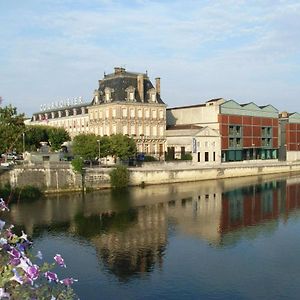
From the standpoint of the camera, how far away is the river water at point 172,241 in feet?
64.4

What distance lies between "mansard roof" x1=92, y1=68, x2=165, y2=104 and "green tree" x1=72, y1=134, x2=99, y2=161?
10310 mm

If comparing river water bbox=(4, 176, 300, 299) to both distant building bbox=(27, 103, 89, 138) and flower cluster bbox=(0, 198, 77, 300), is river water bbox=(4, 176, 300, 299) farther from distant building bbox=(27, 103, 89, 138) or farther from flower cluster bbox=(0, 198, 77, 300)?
distant building bbox=(27, 103, 89, 138)

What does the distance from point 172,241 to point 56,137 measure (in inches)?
1560

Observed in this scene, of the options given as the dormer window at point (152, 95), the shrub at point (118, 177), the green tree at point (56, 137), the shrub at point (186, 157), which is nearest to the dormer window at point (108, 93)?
the dormer window at point (152, 95)

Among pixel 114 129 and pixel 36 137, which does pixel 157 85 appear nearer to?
pixel 114 129

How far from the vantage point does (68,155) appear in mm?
60281

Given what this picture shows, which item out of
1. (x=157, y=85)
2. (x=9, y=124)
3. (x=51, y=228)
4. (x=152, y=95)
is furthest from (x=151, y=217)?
(x=157, y=85)

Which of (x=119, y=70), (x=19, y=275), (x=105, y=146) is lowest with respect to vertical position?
(x=19, y=275)

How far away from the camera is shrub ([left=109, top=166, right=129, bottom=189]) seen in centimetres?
5194

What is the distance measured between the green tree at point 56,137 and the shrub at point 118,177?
49.4 feet

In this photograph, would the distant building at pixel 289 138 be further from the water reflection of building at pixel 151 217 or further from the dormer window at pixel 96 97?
the dormer window at pixel 96 97

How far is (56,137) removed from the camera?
6362 cm

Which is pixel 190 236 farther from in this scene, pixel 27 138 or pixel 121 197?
pixel 27 138

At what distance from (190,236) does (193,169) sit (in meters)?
31.5
